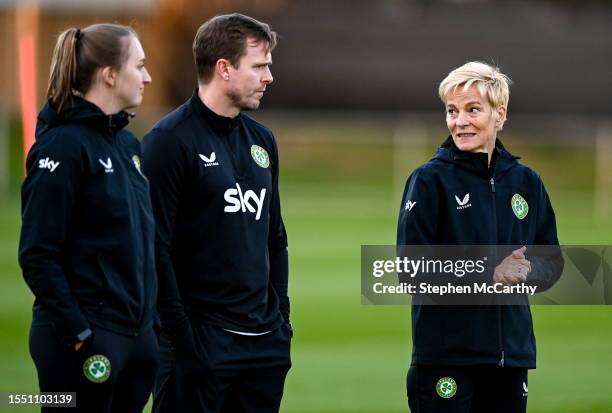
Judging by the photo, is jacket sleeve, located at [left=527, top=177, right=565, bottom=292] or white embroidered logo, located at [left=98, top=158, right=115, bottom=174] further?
jacket sleeve, located at [left=527, top=177, right=565, bottom=292]

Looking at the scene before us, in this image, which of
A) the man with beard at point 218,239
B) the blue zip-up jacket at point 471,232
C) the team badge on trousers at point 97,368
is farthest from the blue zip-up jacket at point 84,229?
the blue zip-up jacket at point 471,232

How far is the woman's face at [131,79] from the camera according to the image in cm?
435

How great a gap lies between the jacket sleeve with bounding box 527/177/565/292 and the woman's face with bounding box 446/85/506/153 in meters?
0.34

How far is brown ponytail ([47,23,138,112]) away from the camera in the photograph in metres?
4.27

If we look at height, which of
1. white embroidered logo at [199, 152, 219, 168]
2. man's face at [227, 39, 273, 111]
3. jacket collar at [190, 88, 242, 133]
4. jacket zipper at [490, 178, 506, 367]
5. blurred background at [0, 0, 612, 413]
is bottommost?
jacket zipper at [490, 178, 506, 367]

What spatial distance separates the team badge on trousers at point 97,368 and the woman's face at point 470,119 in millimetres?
1724

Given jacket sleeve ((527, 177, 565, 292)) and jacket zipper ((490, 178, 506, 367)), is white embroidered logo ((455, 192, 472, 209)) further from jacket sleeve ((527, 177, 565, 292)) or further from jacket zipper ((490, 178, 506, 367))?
jacket sleeve ((527, 177, 565, 292))

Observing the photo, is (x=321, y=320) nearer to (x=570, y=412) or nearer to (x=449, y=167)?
(x=570, y=412)

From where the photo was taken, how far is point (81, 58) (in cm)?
430

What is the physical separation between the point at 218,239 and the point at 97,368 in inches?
33.2

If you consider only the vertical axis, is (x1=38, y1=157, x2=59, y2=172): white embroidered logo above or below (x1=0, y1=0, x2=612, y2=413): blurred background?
below

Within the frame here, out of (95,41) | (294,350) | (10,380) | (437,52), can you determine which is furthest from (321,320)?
(437,52)

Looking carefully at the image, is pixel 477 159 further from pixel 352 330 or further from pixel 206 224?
pixel 352 330

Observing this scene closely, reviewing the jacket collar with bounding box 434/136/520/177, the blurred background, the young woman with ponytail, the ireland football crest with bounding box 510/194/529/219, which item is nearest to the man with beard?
the young woman with ponytail
